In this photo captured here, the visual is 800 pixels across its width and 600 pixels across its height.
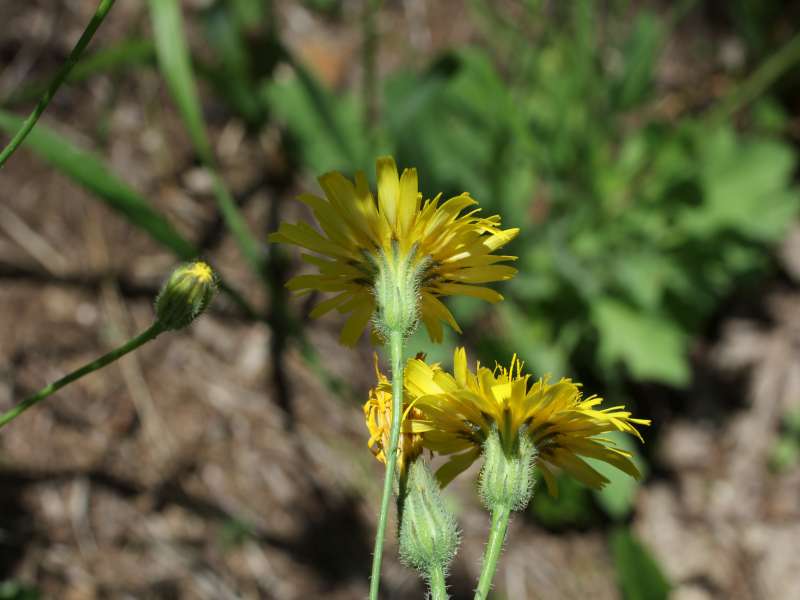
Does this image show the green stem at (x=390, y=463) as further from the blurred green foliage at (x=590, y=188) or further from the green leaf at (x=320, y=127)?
the green leaf at (x=320, y=127)

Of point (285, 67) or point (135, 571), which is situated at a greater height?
point (285, 67)

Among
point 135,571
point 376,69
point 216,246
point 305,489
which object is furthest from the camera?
point 376,69

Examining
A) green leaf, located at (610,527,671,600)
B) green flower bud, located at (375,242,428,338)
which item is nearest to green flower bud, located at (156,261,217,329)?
green flower bud, located at (375,242,428,338)

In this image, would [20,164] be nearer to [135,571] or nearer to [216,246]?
[216,246]

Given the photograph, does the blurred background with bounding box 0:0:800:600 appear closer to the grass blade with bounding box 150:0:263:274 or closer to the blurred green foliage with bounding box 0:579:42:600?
the grass blade with bounding box 150:0:263:274

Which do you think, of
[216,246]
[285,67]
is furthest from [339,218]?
[285,67]

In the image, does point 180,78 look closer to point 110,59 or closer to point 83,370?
point 110,59
